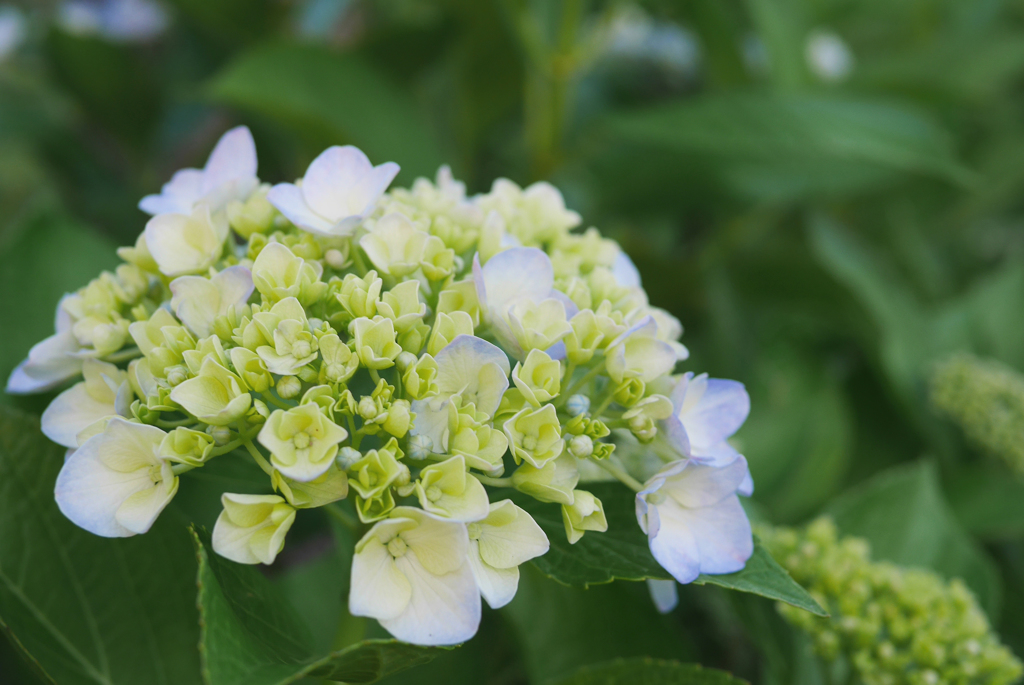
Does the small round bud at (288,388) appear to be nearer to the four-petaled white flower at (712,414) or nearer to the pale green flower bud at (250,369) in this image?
the pale green flower bud at (250,369)


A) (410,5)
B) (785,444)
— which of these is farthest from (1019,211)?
(410,5)

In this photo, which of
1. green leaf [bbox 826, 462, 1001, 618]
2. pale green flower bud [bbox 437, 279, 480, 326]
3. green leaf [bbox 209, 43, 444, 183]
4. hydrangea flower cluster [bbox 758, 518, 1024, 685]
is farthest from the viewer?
green leaf [bbox 209, 43, 444, 183]

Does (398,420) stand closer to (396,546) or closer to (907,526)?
(396,546)

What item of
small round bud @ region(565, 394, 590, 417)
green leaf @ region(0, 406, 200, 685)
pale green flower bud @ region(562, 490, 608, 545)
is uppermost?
small round bud @ region(565, 394, 590, 417)

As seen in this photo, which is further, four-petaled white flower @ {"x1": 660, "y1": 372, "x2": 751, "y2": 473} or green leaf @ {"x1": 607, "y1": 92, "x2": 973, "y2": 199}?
green leaf @ {"x1": 607, "y1": 92, "x2": 973, "y2": 199}

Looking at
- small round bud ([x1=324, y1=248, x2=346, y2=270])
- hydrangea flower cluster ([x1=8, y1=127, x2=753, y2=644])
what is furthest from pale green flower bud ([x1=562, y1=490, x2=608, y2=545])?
small round bud ([x1=324, y1=248, x2=346, y2=270])

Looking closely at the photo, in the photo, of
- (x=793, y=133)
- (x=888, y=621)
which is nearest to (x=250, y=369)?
(x=888, y=621)

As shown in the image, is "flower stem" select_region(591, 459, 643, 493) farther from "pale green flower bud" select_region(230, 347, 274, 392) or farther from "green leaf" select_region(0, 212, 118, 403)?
"green leaf" select_region(0, 212, 118, 403)
